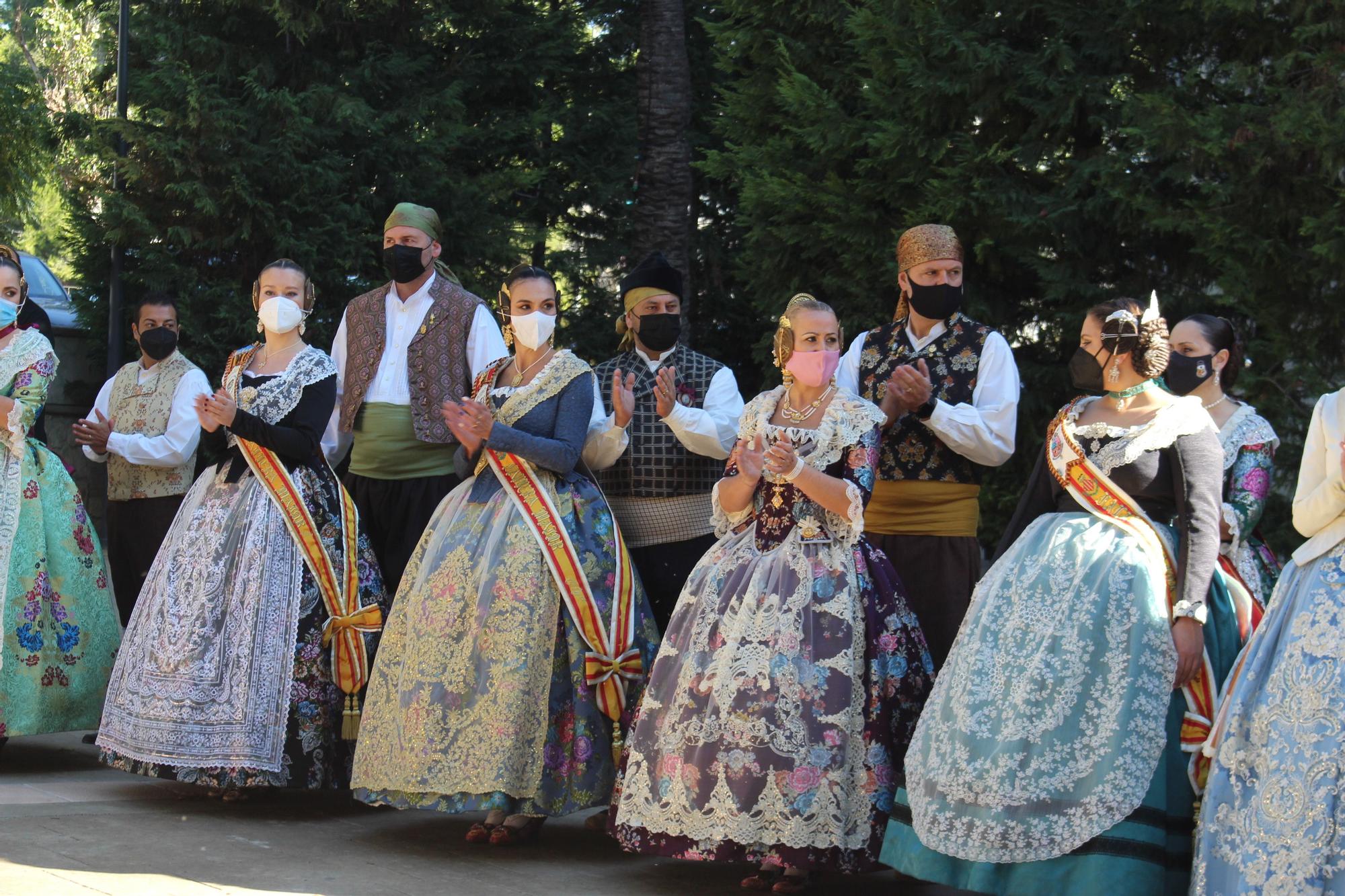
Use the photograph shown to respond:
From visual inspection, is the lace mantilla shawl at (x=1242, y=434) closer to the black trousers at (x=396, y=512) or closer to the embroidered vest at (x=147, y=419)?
the black trousers at (x=396, y=512)

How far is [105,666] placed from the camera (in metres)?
6.26

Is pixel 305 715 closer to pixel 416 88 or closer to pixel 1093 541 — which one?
pixel 1093 541

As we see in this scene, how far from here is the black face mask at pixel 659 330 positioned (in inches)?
219

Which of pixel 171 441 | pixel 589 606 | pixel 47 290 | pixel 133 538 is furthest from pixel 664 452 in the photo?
pixel 47 290

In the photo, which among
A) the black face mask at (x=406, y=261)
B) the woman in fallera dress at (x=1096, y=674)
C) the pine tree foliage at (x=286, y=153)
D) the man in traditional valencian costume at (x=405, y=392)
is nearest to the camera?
the woman in fallera dress at (x=1096, y=674)

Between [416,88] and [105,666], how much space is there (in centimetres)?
478

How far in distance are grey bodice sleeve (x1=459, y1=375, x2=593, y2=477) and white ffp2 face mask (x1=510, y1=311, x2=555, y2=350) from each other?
0.67ft

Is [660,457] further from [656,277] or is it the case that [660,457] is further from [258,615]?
[258,615]

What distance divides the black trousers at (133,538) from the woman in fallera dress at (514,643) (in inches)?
87.0

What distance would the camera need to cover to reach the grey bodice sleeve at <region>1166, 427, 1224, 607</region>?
4074 mm

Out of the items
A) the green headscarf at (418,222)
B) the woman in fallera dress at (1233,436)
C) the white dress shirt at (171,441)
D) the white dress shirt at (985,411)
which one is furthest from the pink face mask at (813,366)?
the white dress shirt at (171,441)

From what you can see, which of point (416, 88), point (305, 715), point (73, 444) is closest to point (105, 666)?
point (305, 715)

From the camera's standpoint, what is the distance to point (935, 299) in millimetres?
5164

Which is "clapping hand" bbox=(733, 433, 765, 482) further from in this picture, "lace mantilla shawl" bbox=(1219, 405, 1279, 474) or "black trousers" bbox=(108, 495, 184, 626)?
"black trousers" bbox=(108, 495, 184, 626)
